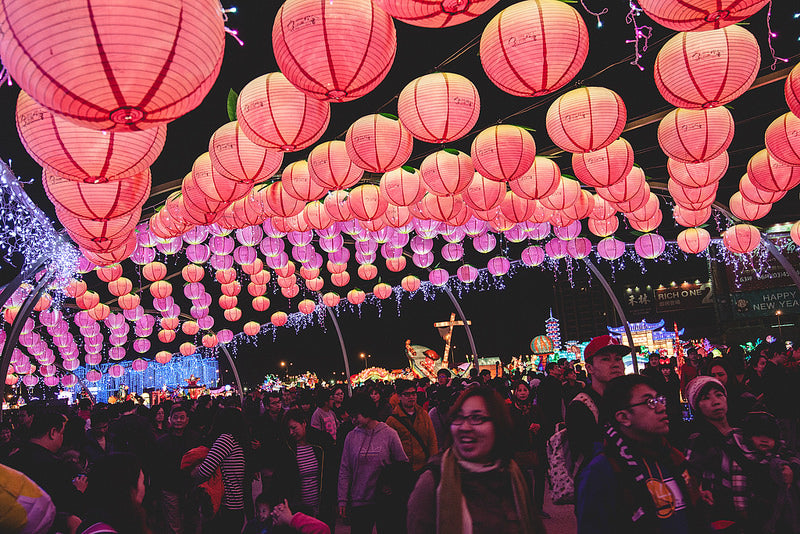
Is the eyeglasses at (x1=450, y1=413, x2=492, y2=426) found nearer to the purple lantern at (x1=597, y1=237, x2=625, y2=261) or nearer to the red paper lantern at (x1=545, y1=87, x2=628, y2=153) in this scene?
the red paper lantern at (x1=545, y1=87, x2=628, y2=153)

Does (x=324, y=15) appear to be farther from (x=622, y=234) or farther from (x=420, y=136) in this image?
(x=622, y=234)

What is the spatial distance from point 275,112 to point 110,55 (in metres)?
1.99

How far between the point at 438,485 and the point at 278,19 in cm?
276

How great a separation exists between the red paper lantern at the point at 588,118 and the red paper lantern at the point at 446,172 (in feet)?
3.98

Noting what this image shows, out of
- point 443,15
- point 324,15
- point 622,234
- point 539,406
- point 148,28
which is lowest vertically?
point 539,406

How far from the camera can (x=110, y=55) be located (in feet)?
7.09

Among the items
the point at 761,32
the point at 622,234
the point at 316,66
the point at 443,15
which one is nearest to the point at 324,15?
the point at 316,66

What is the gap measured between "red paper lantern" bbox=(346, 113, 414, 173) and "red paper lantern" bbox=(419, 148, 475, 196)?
74 centimetres

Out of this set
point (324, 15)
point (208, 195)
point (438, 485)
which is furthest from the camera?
point (208, 195)

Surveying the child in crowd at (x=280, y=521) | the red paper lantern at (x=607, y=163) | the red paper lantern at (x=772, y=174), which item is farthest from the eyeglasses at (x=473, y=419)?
the red paper lantern at (x=772, y=174)

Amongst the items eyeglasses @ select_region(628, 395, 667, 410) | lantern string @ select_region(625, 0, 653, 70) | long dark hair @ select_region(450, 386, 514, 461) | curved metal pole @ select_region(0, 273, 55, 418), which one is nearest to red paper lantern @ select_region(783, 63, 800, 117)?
lantern string @ select_region(625, 0, 653, 70)

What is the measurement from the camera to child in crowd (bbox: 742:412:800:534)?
262 centimetres

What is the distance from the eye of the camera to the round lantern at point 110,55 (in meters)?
2.11

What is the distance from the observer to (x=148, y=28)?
220 centimetres
